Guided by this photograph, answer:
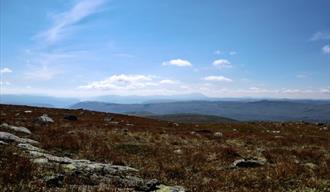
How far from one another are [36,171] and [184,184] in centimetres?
445

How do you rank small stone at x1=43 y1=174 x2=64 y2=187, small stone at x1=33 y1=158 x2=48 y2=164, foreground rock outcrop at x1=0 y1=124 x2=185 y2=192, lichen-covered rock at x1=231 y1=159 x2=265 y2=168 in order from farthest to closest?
lichen-covered rock at x1=231 y1=159 x2=265 y2=168 < small stone at x1=33 y1=158 x2=48 y2=164 < foreground rock outcrop at x1=0 y1=124 x2=185 y2=192 < small stone at x1=43 y1=174 x2=64 y2=187

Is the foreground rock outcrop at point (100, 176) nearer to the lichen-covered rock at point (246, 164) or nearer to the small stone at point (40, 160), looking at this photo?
the small stone at point (40, 160)

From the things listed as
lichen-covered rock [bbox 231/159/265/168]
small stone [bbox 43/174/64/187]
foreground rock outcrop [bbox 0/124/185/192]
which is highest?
small stone [bbox 43/174/64/187]

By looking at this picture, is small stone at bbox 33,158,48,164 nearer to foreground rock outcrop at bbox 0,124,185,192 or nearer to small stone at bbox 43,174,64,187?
foreground rock outcrop at bbox 0,124,185,192

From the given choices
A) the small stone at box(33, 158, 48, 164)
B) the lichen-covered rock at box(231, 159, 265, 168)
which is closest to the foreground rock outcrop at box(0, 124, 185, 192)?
the small stone at box(33, 158, 48, 164)

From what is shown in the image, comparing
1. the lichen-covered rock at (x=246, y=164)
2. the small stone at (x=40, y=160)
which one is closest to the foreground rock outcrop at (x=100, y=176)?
the small stone at (x=40, y=160)

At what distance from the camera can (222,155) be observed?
66.8 feet

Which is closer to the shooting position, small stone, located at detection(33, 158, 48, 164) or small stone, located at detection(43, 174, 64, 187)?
small stone, located at detection(43, 174, 64, 187)

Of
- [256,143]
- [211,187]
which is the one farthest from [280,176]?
[256,143]

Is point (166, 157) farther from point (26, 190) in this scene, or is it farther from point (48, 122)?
point (48, 122)

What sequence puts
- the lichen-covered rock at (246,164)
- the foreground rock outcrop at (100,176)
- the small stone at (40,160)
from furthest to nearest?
→ the lichen-covered rock at (246,164), the small stone at (40,160), the foreground rock outcrop at (100,176)

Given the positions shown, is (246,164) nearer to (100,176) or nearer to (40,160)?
(100,176)

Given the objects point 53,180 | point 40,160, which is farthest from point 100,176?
point 40,160

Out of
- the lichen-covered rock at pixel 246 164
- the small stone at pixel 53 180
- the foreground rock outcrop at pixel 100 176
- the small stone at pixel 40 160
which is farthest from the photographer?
the lichen-covered rock at pixel 246 164
